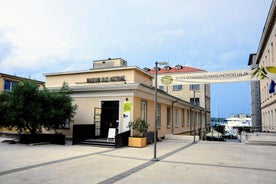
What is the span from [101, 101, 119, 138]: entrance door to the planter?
7.68ft

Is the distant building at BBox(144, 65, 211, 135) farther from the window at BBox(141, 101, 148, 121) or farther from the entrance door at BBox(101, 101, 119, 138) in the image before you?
the entrance door at BBox(101, 101, 119, 138)

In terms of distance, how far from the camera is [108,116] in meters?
15.9

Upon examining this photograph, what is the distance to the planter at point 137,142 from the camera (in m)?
13.3

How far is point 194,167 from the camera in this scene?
7.95m

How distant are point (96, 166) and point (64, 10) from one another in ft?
23.3

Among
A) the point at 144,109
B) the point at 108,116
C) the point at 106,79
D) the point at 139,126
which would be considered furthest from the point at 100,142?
the point at 106,79

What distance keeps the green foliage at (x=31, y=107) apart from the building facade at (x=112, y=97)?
76.1 inches

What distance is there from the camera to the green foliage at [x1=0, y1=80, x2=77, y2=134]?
12.9 metres

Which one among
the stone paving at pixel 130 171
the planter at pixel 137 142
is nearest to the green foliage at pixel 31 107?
the planter at pixel 137 142

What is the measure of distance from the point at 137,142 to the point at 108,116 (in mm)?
3448

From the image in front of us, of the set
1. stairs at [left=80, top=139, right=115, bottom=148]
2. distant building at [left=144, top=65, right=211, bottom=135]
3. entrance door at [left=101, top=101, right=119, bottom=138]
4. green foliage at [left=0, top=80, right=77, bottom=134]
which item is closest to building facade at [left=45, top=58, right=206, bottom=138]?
entrance door at [left=101, top=101, right=119, bottom=138]

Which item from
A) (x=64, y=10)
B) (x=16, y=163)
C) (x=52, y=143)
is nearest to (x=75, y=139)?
(x=52, y=143)

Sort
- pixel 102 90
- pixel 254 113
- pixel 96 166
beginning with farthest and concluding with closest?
pixel 254 113, pixel 102 90, pixel 96 166

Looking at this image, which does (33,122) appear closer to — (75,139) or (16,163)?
(75,139)
